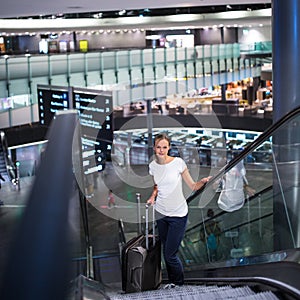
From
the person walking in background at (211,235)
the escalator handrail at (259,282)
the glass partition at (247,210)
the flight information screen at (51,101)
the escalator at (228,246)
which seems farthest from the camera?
the flight information screen at (51,101)

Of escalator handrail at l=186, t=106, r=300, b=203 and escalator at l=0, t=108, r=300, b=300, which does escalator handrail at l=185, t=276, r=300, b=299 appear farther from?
escalator handrail at l=186, t=106, r=300, b=203

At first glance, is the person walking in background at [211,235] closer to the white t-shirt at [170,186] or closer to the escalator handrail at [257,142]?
the escalator handrail at [257,142]

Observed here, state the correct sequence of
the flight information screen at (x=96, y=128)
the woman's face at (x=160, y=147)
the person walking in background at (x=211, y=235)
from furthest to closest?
the flight information screen at (x=96, y=128) → the person walking in background at (x=211, y=235) → the woman's face at (x=160, y=147)

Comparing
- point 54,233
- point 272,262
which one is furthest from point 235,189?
point 54,233

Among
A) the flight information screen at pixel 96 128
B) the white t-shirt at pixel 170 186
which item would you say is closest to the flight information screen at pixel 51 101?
the flight information screen at pixel 96 128

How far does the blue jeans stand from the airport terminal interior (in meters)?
0.26

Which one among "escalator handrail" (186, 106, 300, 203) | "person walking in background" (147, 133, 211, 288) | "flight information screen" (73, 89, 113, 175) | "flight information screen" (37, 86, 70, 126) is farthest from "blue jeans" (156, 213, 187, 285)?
"flight information screen" (37, 86, 70, 126)

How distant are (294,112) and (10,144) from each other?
2144 centimetres

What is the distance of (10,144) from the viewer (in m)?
24.8

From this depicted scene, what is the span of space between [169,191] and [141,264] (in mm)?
694

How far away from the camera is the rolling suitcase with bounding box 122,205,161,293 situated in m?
4.96

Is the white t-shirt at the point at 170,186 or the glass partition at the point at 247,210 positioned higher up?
the white t-shirt at the point at 170,186

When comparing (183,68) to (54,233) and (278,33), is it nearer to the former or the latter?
(278,33)

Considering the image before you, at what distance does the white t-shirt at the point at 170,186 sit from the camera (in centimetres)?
488
